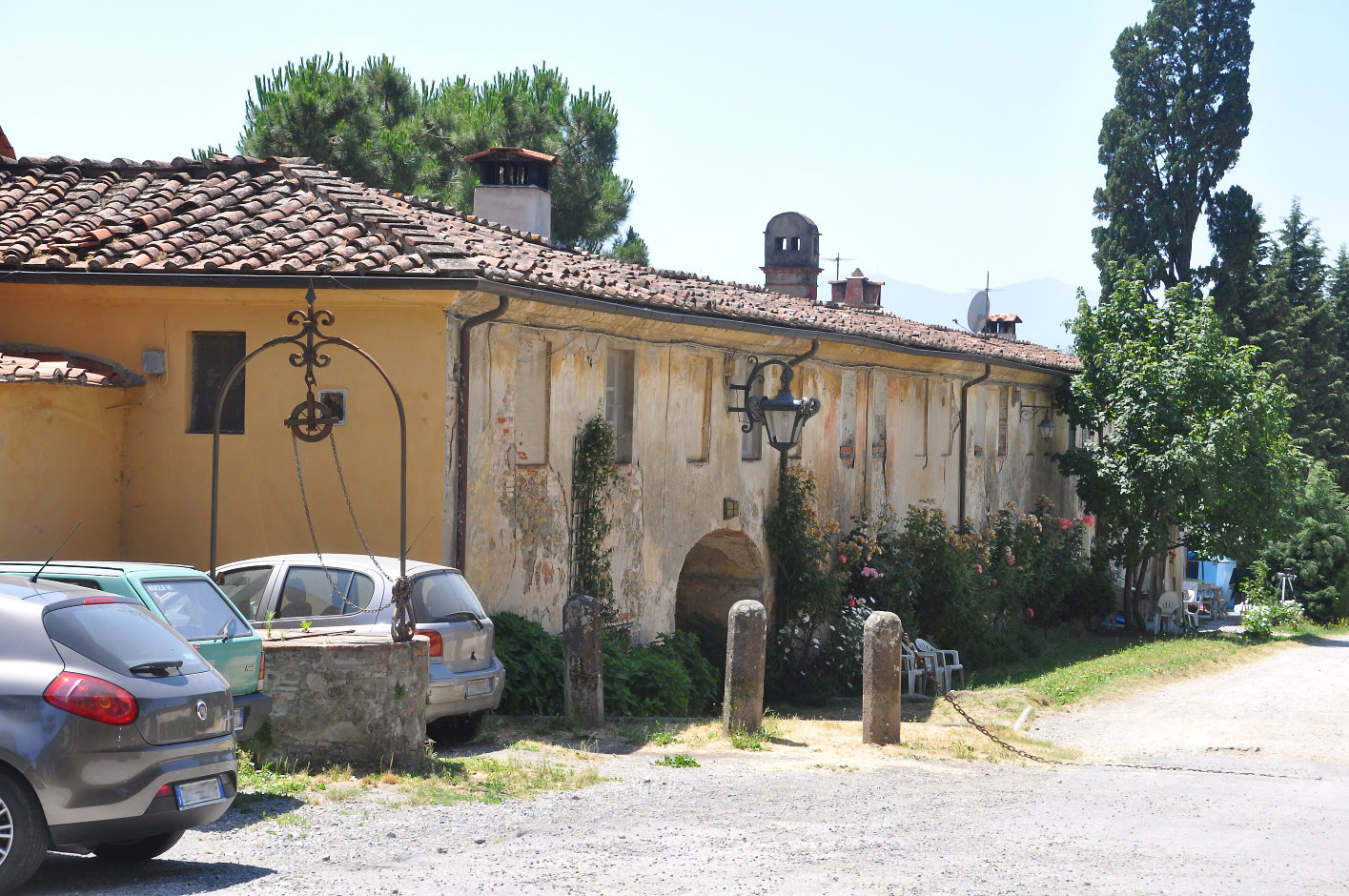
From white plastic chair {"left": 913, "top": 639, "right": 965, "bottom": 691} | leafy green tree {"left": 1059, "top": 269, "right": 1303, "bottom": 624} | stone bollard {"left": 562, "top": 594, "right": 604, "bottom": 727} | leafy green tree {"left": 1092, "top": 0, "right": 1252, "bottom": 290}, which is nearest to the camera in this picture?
stone bollard {"left": 562, "top": 594, "right": 604, "bottom": 727}

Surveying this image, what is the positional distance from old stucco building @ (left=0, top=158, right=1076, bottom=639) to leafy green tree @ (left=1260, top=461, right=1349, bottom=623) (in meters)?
20.8

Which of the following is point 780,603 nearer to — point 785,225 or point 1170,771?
point 1170,771

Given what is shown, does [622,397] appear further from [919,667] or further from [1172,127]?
[1172,127]

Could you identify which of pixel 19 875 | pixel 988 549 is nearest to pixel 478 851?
pixel 19 875

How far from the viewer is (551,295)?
12.2 meters

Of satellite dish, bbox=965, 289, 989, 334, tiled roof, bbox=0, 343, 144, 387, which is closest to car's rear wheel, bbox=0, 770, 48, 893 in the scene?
tiled roof, bbox=0, 343, 144, 387

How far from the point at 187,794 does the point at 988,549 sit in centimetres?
1831

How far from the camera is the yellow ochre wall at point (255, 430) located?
11.6 metres

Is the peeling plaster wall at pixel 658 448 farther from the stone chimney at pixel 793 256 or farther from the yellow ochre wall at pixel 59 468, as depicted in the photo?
the stone chimney at pixel 793 256

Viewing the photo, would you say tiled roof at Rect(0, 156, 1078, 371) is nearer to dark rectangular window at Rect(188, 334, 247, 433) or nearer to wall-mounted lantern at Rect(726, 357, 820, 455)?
dark rectangular window at Rect(188, 334, 247, 433)

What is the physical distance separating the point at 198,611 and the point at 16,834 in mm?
2552

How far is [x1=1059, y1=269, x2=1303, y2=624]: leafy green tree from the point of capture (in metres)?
23.8

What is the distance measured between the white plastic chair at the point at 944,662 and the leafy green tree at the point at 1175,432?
21.9 feet

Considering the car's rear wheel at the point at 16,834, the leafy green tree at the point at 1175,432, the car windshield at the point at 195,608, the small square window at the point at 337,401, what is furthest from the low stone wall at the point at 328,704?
the leafy green tree at the point at 1175,432
